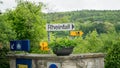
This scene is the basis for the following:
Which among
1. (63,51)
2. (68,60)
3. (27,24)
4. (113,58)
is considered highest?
(27,24)

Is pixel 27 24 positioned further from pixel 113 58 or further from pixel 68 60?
pixel 68 60

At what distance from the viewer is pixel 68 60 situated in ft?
31.2

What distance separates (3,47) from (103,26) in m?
45.8

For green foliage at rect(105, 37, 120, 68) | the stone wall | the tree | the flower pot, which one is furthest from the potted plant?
the tree

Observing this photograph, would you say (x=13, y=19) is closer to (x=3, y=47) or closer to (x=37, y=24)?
(x=37, y=24)

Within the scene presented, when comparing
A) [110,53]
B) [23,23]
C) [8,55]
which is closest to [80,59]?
[8,55]

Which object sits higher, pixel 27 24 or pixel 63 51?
pixel 27 24

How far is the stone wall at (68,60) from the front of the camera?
948cm

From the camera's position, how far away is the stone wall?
9484mm

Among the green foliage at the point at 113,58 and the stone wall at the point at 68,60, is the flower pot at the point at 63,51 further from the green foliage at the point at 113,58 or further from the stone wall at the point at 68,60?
the green foliage at the point at 113,58

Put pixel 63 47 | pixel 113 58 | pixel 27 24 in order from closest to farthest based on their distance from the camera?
1. pixel 63 47
2. pixel 113 58
3. pixel 27 24

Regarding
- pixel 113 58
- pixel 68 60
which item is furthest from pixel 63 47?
pixel 113 58

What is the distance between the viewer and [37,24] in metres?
15.9

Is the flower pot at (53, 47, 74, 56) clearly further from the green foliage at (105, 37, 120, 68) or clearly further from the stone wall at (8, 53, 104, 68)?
the green foliage at (105, 37, 120, 68)
